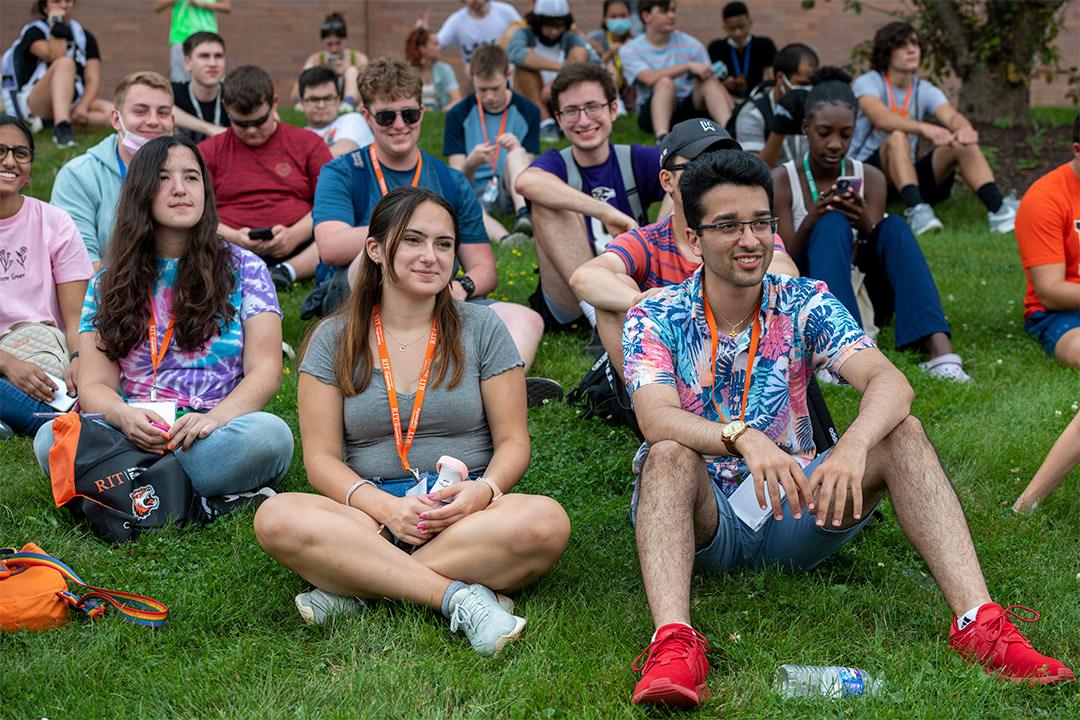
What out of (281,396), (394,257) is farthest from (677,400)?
(281,396)

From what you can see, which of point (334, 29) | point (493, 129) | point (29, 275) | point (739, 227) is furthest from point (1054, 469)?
point (334, 29)

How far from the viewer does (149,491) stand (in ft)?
14.1

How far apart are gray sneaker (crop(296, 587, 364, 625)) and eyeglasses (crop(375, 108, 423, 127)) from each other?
3.25m

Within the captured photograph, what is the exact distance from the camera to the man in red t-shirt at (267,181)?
7520 millimetres

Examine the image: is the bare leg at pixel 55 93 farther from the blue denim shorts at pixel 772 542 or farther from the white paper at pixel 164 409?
the blue denim shorts at pixel 772 542

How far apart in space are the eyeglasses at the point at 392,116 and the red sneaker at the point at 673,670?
150 inches

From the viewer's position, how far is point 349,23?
16.4m

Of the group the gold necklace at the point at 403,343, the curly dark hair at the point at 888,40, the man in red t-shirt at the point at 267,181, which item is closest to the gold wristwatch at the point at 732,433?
the gold necklace at the point at 403,343

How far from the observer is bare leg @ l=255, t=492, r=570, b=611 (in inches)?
140

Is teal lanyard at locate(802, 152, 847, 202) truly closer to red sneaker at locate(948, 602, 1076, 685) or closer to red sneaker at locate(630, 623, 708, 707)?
red sneaker at locate(948, 602, 1076, 685)

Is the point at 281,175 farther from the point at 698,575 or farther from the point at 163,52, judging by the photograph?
the point at 163,52

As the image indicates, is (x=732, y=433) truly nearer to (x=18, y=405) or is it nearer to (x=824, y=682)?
(x=824, y=682)

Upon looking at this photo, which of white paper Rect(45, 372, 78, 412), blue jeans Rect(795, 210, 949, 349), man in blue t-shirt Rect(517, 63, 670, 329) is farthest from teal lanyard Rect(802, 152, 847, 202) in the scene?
white paper Rect(45, 372, 78, 412)

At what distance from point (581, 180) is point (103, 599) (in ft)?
12.4
